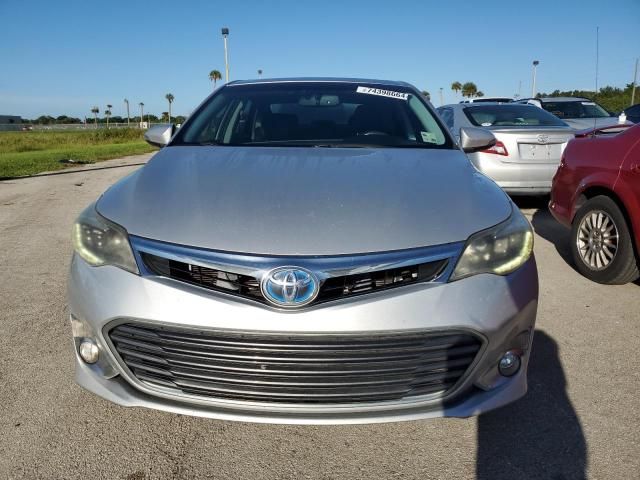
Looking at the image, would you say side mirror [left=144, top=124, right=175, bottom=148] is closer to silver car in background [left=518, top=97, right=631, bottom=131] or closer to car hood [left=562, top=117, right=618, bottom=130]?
car hood [left=562, top=117, right=618, bottom=130]

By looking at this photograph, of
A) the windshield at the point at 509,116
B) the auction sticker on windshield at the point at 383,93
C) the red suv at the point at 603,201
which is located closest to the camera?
the auction sticker on windshield at the point at 383,93

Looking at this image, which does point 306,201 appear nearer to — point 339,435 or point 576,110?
point 339,435

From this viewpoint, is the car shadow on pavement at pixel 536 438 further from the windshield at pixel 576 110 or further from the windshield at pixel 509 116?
the windshield at pixel 576 110

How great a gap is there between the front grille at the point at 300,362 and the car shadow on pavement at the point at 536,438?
484 millimetres

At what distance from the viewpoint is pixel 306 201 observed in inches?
85.1

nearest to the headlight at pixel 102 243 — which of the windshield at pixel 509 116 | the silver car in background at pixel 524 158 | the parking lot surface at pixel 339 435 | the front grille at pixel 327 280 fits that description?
the front grille at pixel 327 280

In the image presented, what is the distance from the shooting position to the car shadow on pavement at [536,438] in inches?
81.3

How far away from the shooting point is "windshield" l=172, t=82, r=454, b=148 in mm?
3125

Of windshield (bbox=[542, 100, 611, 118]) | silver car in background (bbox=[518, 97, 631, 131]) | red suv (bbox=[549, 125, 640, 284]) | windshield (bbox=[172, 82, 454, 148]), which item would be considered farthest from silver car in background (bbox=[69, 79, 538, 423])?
windshield (bbox=[542, 100, 611, 118])

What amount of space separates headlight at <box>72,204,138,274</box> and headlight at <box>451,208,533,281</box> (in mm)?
1203

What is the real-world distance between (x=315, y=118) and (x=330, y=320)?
1888mm

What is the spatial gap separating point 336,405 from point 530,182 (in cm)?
551

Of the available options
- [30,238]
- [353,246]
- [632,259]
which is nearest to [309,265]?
[353,246]

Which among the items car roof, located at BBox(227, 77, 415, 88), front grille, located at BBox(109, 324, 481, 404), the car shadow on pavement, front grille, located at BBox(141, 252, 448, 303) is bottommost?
the car shadow on pavement
